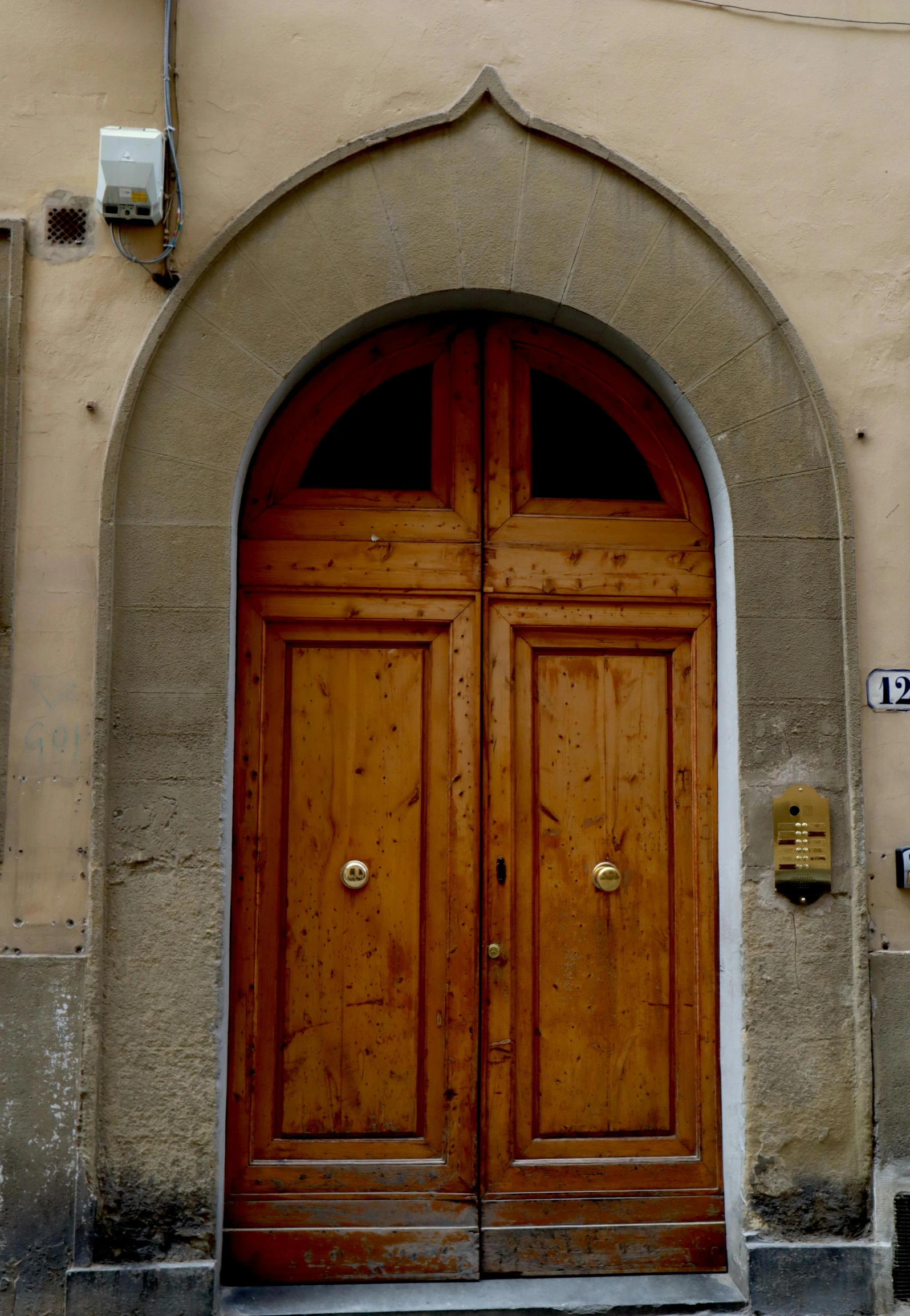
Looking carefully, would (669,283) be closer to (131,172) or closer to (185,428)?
(185,428)

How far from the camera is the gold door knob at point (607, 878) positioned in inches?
157

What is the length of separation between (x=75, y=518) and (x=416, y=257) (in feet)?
4.98

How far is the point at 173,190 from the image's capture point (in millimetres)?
3904

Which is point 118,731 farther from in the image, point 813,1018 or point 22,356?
point 813,1018

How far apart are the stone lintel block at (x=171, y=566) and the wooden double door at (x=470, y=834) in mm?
264

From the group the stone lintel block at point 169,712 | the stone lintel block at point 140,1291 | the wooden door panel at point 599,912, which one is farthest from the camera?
the wooden door panel at point 599,912

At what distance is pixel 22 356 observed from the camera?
383 centimetres

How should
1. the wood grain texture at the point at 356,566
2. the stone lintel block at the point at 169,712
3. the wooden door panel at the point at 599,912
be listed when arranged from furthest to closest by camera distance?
the wood grain texture at the point at 356,566, the wooden door panel at the point at 599,912, the stone lintel block at the point at 169,712

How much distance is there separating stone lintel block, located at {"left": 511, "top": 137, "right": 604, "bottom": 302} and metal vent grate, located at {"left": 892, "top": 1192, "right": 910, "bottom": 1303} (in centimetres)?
335

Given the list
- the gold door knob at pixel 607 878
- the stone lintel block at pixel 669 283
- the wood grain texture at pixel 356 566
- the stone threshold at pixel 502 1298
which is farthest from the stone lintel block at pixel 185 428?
the stone threshold at pixel 502 1298

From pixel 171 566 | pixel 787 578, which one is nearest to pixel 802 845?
pixel 787 578

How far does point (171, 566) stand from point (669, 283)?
6.74ft

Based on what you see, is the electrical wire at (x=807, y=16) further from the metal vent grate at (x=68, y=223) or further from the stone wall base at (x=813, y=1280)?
the stone wall base at (x=813, y=1280)

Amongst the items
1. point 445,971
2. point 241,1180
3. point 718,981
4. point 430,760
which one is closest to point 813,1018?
point 718,981
